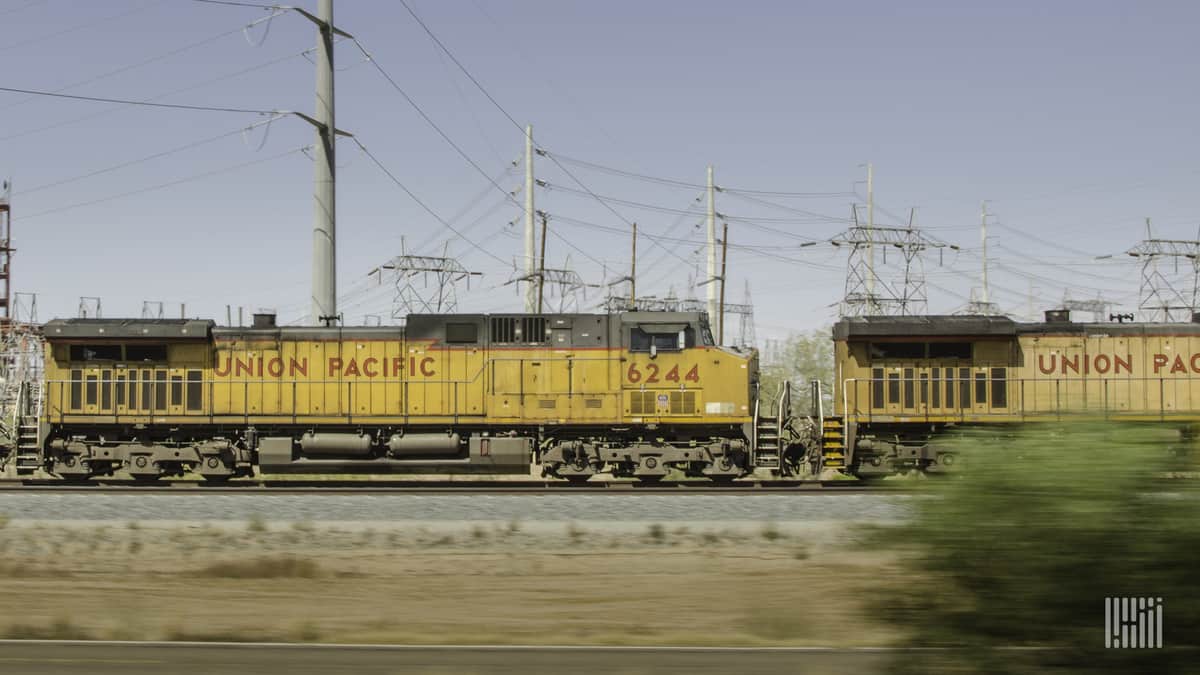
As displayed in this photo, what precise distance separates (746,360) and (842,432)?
2960 millimetres

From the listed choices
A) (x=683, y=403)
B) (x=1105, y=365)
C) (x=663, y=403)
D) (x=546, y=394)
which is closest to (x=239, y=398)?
(x=546, y=394)

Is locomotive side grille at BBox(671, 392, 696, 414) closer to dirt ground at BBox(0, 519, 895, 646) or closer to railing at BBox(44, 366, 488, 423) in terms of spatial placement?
railing at BBox(44, 366, 488, 423)

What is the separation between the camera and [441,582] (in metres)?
12.1

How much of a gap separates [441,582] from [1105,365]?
61.6ft

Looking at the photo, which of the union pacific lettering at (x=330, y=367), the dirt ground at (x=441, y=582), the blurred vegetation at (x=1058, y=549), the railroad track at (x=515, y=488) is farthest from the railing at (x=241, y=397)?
the blurred vegetation at (x=1058, y=549)

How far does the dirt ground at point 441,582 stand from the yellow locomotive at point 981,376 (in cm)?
874

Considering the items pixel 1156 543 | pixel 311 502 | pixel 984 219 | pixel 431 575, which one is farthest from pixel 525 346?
pixel 984 219

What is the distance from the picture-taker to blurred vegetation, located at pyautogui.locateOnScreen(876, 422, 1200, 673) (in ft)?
Answer: 17.5

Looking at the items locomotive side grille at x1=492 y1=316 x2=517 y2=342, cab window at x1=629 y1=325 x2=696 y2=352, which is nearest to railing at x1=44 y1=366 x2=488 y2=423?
locomotive side grille at x1=492 y1=316 x2=517 y2=342

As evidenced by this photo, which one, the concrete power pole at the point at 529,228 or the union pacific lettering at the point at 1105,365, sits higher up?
the concrete power pole at the point at 529,228

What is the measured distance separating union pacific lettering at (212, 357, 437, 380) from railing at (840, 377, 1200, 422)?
1079 cm

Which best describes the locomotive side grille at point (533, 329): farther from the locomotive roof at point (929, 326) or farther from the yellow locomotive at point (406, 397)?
the locomotive roof at point (929, 326)

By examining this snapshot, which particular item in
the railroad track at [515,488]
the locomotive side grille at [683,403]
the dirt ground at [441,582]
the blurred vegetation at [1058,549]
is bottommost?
the dirt ground at [441,582]

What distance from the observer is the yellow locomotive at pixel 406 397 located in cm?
2309
